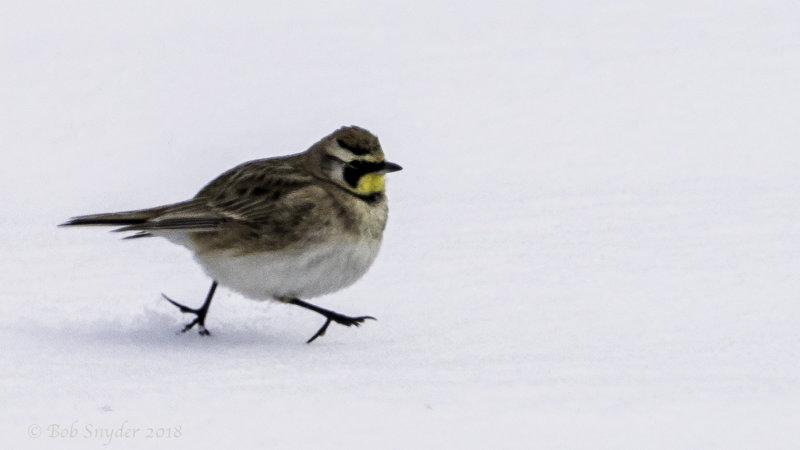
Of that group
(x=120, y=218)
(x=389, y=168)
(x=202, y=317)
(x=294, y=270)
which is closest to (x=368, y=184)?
(x=389, y=168)

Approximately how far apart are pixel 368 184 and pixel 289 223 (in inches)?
24.2

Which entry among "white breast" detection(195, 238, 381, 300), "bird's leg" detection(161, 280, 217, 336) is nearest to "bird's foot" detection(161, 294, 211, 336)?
"bird's leg" detection(161, 280, 217, 336)

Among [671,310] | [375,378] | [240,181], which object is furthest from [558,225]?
[375,378]

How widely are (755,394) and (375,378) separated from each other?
1.94 metres

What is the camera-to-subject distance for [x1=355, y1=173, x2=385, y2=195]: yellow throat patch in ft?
28.6

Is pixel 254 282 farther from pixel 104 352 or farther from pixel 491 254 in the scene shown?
pixel 491 254

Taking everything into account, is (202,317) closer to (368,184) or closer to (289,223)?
(289,223)

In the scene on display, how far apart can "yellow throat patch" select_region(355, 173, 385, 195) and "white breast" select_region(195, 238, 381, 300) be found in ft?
1.17

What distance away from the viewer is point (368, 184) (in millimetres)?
8742

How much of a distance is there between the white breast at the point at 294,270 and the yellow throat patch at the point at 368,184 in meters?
0.36

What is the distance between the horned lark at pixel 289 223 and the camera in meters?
8.36

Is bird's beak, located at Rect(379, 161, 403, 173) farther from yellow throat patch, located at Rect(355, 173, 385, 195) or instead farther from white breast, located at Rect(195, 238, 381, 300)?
white breast, located at Rect(195, 238, 381, 300)

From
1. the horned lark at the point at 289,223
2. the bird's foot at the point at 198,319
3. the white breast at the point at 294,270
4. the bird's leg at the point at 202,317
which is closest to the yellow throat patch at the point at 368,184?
the horned lark at the point at 289,223

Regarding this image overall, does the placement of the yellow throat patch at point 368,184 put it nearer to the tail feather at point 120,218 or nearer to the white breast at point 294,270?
the white breast at point 294,270
